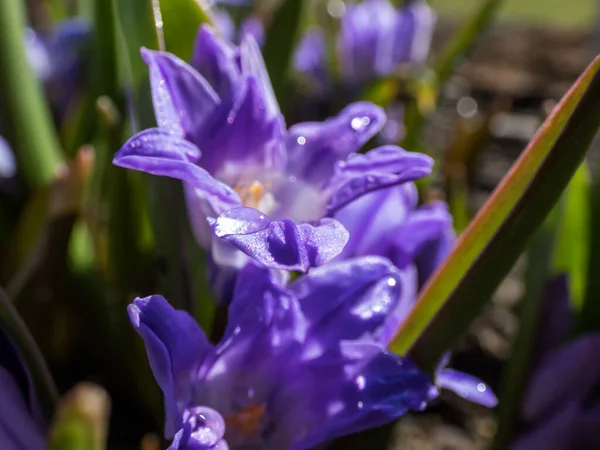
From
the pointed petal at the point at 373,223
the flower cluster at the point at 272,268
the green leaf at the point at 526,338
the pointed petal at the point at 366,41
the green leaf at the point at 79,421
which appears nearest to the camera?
the green leaf at the point at 79,421

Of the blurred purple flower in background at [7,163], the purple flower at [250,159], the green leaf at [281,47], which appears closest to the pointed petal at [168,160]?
the purple flower at [250,159]

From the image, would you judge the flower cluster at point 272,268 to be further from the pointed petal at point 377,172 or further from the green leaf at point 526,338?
the green leaf at point 526,338

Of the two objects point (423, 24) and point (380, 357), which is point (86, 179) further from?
point (423, 24)

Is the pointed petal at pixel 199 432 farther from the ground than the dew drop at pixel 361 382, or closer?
farther from the ground

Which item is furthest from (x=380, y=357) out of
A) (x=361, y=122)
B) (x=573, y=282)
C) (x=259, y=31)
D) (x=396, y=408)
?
(x=259, y=31)

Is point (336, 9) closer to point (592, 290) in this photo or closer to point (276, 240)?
point (592, 290)

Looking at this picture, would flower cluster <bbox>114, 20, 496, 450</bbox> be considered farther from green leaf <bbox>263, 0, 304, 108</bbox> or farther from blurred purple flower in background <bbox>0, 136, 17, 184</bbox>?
blurred purple flower in background <bbox>0, 136, 17, 184</bbox>

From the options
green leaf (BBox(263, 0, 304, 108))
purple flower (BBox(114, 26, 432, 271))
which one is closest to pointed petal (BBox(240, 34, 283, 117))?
purple flower (BBox(114, 26, 432, 271))
